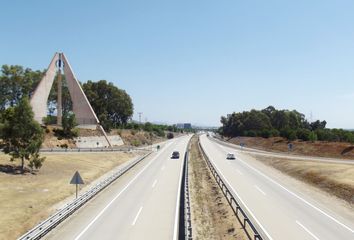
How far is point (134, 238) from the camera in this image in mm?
16625

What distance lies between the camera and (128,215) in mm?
21062

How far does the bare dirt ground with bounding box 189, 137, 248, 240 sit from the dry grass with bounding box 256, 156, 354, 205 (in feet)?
33.3

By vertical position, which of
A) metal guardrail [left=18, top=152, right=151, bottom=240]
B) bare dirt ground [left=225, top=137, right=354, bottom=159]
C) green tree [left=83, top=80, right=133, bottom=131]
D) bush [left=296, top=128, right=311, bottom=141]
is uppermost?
green tree [left=83, top=80, right=133, bottom=131]

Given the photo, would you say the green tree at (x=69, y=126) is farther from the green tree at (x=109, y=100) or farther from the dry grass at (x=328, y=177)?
the green tree at (x=109, y=100)

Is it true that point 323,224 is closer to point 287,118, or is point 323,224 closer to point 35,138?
point 35,138

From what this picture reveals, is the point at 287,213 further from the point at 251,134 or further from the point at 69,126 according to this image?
the point at 251,134

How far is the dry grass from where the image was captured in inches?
1258

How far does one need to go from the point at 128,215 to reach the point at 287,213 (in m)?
9.88

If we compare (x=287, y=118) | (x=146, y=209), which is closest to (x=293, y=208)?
(x=146, y=209)

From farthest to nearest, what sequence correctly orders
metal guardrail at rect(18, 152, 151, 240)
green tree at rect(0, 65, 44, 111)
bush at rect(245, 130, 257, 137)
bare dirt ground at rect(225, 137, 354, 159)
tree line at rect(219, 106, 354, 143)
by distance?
tree line at rect(219, 106, 354, 143) < bush at rect(245, 130, 257, 137) < green tree at rect(0, 65, 44, 111) < bare dirt ground at rect(225, 137, 354, 159) < metal guardrail at rect(18, 152, 151, 240)

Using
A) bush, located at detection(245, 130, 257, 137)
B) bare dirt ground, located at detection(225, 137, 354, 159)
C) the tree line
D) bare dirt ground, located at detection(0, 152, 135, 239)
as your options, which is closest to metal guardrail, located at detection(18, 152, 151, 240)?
bare dirt ground, located at detection(0, 152, 135, 239)

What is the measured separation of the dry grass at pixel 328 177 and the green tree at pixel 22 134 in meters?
28.3

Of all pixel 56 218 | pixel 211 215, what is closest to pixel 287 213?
pixel 211 215

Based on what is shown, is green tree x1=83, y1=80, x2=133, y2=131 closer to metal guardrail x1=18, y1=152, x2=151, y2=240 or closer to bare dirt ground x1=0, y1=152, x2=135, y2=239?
bare dirt ground x1=0, y1=152, x2=135, y2=239
